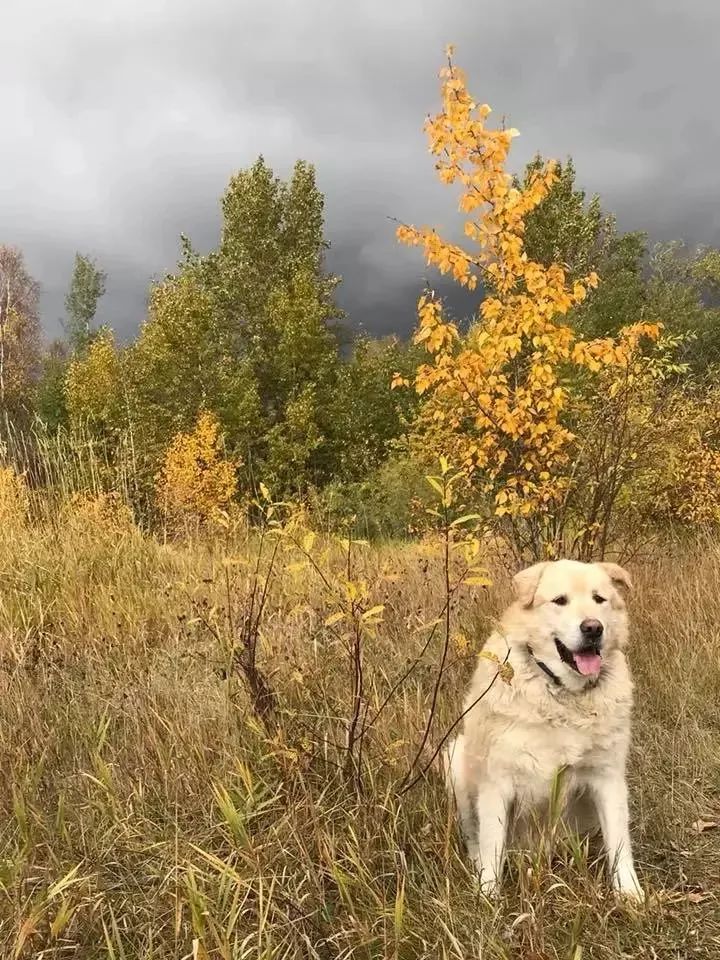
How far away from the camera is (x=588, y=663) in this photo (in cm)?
246

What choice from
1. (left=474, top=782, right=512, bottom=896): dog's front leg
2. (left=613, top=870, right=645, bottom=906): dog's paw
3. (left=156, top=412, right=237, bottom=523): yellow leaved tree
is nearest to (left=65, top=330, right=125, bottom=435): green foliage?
(left=156, top=412, right=237, bottom=523): yellow leaved tree

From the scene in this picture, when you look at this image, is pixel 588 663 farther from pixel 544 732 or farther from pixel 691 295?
pixel 691 295

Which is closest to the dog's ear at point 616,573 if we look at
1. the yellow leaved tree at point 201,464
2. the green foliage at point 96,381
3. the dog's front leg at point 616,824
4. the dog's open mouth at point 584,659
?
the dog's open mouth at point 584,659

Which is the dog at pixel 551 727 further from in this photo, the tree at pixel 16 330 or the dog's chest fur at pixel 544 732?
the tree at pixel 16 330

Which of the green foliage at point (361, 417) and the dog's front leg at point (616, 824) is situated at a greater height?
the green foliage at point (361, 417)

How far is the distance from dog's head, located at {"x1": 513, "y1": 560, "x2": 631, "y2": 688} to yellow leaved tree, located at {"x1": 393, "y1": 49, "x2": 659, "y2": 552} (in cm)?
204

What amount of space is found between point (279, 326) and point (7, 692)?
866 inches

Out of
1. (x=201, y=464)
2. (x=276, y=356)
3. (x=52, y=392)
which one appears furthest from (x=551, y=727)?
(x=52, y=392)

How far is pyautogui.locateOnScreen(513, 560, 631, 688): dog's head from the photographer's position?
2479mm

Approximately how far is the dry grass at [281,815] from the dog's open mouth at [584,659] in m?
0.61

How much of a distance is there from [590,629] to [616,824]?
65 cm

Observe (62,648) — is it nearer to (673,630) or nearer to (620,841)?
(620,841)

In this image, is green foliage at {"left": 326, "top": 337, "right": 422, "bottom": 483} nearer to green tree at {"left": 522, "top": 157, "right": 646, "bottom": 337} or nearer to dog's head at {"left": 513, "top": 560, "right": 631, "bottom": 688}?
green tree at {"left": 522, "top": 157, "right": 646, "bottom": 337}

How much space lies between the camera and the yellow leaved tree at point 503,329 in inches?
182
